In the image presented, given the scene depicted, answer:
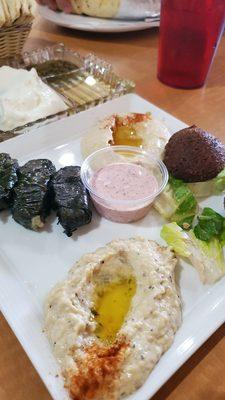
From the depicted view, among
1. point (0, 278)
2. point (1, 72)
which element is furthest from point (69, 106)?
point (0, 278)

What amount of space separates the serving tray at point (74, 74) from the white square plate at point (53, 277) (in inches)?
18.8

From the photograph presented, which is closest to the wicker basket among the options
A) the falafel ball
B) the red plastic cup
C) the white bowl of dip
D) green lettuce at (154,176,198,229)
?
the red plastic cup

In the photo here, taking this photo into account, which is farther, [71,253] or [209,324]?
[71,253]

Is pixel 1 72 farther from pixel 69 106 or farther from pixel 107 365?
pixel 107 365

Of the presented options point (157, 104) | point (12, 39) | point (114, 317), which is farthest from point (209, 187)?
point (12, 39)

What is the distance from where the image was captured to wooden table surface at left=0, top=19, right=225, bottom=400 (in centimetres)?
109

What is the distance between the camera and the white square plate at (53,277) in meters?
1.07

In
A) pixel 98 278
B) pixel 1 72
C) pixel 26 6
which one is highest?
pixel 26 6

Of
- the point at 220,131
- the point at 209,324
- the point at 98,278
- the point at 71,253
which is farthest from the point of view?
the point at 220,131

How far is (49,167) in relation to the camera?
1651mm

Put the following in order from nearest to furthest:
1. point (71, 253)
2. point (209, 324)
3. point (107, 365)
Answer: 1. point (107, 365)
2. point (209, 324)
3. point (71, 253)

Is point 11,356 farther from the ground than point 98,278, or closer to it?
closer to it

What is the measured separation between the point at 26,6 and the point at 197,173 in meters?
1.50

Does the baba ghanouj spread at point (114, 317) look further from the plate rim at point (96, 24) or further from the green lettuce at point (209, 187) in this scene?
the plate rim at point (96, 24)
